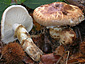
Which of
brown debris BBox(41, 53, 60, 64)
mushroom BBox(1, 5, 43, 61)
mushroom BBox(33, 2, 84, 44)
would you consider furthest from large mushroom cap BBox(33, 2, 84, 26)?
brown debris BBox(41, 53, 60, 64)

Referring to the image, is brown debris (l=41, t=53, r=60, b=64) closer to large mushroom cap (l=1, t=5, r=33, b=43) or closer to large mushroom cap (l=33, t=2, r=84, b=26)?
large mushroom cap (l=33, t=2, r=84, b=26)

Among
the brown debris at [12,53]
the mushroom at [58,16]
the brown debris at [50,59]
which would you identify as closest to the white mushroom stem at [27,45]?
the brown debris at [50,59]

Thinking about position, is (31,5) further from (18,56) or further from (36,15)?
(18,56)

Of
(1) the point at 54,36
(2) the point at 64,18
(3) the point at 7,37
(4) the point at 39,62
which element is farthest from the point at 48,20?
(3) the point at 7,37

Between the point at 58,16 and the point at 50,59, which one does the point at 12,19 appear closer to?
the point at 58,16

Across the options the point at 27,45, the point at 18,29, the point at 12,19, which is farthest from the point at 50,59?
the point at 12,19
